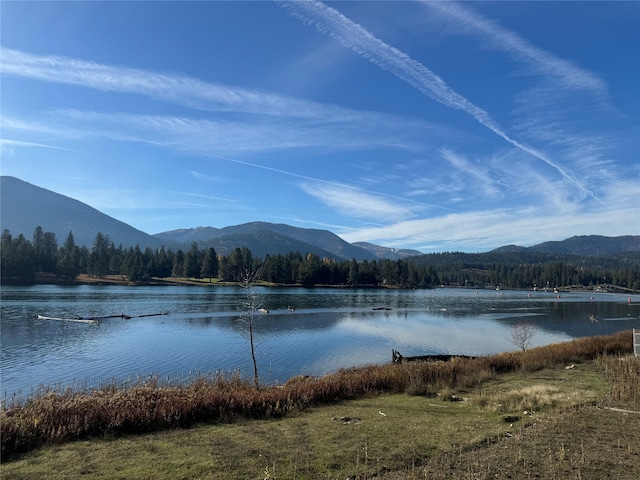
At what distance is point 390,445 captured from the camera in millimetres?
9594

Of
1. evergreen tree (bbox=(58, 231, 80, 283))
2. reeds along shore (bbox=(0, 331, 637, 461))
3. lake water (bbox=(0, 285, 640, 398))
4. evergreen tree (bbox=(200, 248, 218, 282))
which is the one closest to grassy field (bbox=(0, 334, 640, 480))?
reeds along shore (bbox=(0, 331, 637, 461))

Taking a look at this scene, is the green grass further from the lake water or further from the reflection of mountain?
the reflection of mountain

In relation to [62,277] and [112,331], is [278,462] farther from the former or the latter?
[62,277]

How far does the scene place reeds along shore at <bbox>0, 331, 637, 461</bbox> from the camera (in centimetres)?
984

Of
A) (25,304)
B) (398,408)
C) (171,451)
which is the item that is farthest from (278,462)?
(25,304)

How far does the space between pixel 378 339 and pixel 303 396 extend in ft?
107

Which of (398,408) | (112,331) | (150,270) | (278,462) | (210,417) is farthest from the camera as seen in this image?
(150,270)

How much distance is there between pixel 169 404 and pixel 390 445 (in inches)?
247

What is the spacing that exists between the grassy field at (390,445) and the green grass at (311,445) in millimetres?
22

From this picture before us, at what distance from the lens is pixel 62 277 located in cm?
12925

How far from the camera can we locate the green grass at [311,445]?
7.92 meters

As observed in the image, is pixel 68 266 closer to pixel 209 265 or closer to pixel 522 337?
pixel 209 265

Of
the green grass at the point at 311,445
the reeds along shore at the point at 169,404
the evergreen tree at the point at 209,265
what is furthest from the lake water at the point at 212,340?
the evergreen tree at the point at 209,265

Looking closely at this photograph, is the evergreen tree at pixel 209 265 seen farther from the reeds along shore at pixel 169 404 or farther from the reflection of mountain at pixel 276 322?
the reeds along shore at pixel 169 404
